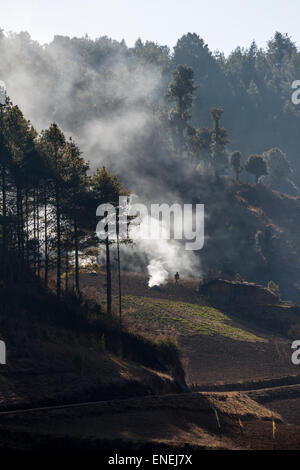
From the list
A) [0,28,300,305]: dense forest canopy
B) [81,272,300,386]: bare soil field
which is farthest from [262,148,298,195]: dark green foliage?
[81,272,300,386]: bare soil field

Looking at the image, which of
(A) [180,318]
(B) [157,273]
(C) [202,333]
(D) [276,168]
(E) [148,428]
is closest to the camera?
(E) [148,428]

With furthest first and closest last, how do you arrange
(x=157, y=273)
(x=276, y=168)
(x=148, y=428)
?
(x=276, y=168)
(x=157, y=273)
(x=148, y=428)

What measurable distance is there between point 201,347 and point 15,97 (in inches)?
4240

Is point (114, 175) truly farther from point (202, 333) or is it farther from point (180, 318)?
point (202, 333)

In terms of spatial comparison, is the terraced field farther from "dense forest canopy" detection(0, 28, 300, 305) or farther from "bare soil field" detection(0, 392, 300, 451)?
"bare soil field" detection(0, 392, 300, 451)

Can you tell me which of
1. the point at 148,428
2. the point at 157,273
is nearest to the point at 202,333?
the point at 157,273

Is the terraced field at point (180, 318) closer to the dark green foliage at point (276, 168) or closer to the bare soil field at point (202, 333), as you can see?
the bare soil field at point (202, 333)

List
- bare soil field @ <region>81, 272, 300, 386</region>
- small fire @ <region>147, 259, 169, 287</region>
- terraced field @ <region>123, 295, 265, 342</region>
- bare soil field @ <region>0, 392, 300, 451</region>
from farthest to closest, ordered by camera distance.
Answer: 1. small fire @ <region>147, 259, 169, 287</region>
2. terraced field @ <region>123, 295, 265, 342</region>
3. bare soil field @ <region>81, 272, 300, 386</region>
4. bare soil field @ <region>0, 392, 300, 451</region>

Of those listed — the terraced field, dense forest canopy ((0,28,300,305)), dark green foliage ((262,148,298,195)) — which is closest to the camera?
dense forest canopy ((0,28,300,305))

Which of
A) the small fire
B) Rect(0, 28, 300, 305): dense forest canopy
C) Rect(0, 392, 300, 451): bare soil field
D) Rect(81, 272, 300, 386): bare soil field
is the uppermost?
Rect(0, 28, 300, 305): dense forest canopy

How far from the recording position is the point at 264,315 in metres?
68.0

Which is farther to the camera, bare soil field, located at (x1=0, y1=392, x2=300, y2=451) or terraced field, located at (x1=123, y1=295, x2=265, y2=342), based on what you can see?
terraced field, located at (x1=123, y1=295, x2=265, y2=342)

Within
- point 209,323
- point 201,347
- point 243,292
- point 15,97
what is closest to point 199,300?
point 243,292

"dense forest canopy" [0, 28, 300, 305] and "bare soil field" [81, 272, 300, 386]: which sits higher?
"dense forest canopy" [0, 28, 300, 305]
